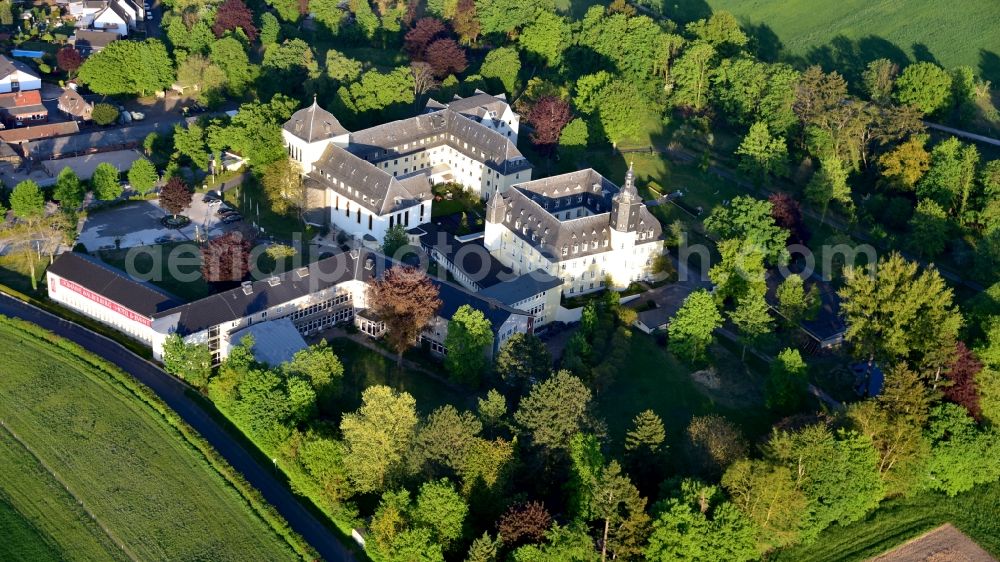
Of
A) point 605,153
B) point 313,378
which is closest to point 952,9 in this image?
point 605,153

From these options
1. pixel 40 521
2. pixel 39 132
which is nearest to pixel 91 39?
pixel 39 132

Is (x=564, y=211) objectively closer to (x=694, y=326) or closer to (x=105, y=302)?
(x=694, y=326)

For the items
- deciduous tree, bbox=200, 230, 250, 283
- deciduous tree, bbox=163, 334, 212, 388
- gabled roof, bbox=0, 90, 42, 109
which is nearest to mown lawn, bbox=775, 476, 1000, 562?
deciduous tree, bbox=163, 334, 212, 388

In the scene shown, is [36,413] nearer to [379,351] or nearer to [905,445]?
[379,351]

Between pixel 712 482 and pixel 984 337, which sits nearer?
pixel 712 482

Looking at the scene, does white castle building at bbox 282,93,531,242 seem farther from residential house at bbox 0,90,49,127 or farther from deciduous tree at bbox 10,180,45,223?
residential house at bbox 0,90,49,127

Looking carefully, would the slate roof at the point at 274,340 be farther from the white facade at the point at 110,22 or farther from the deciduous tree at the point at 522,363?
the white facade at the point at 110,22
